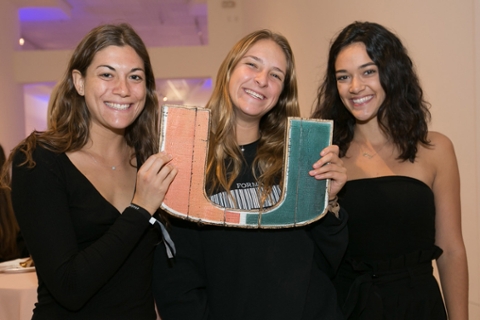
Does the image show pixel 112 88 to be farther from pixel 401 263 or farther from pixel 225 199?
pixel 401 263

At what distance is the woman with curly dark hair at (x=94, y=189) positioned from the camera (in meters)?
1.67

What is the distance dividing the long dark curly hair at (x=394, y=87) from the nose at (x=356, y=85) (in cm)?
10

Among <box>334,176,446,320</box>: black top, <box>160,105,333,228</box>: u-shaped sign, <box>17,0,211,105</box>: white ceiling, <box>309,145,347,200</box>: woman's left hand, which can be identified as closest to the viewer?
<box>160,105,333,228</box>: u-shaped sign

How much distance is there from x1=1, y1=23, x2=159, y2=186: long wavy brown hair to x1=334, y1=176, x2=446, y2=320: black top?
95cm

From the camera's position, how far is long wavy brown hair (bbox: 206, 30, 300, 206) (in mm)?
1971

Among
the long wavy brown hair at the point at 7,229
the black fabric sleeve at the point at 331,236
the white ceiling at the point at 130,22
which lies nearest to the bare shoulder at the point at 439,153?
the black fabric sleeve at the point at 331,236

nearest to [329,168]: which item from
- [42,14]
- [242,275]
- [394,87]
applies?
[242,275]

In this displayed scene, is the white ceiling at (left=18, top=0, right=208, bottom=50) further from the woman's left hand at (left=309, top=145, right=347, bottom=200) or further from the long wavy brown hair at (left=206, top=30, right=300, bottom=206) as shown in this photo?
the woman's left hand at (left=309, top=145, right=347, bottom=200)

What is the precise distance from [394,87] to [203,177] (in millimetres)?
1041

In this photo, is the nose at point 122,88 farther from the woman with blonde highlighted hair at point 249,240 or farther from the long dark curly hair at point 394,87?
the long dark curly hair at point 394,87

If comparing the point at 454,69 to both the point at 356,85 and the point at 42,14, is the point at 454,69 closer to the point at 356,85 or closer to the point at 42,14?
the point at 356,85

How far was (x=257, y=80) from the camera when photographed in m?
2.03

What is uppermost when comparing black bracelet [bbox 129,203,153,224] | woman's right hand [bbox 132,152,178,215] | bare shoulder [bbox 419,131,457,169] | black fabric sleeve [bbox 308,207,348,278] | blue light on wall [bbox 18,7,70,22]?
blue light on wall [bbox 18,7,70,22]

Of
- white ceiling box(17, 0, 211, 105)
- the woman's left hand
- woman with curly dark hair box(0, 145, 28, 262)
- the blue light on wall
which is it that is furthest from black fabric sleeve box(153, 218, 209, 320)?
the blue light on wall
